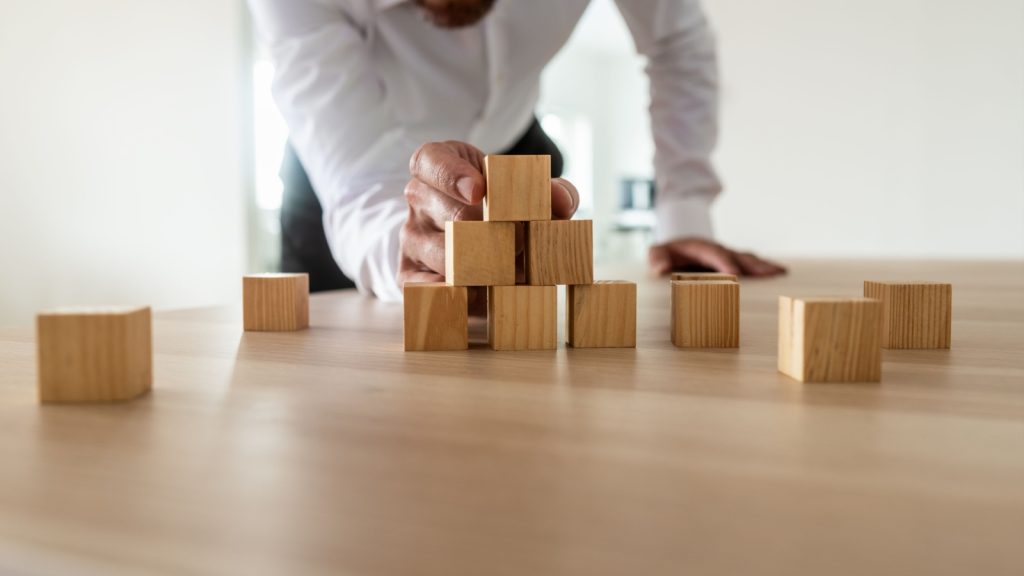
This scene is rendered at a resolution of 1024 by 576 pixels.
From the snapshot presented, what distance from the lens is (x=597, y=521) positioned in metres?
0.29

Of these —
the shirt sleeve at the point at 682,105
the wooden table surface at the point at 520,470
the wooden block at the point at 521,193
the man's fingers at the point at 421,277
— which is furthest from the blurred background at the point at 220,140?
the wooden table surface at the point at 520,470

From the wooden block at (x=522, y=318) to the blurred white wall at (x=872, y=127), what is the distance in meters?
4.15

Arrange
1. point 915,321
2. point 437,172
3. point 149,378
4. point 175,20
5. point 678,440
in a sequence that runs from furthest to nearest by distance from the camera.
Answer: point 175,20 < point 437,172 < point 915,321 < point 149,378 < point 678,440

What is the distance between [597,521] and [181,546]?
14cm

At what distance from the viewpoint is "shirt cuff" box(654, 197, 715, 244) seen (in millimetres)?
1857

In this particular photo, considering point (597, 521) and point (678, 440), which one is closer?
point (597, 521)

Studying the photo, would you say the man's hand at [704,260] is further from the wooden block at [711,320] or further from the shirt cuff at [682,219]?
the wooden block at [711,320]

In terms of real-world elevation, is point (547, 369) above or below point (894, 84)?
below

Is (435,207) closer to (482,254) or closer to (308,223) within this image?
(482,254)

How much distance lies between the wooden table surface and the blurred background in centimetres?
431

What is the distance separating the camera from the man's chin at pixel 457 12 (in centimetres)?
152

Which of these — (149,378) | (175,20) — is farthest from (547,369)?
(175,20)

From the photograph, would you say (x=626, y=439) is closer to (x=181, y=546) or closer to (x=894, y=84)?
(x=181, y=546)

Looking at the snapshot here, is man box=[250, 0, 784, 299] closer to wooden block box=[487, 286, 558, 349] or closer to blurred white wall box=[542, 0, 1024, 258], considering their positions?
wooden block box=[487, 286, 558, 349]
